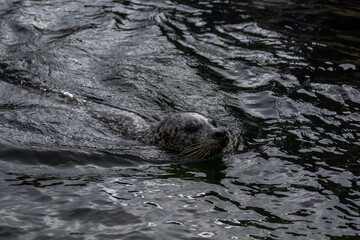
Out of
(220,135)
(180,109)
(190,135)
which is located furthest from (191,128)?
(180,109)

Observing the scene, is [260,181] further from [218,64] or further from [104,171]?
[218,64]

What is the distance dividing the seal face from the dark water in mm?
207

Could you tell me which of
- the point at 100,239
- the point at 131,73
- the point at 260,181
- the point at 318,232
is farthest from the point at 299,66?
the point at 100,239

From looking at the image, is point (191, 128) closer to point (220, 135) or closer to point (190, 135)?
point (190, 135)

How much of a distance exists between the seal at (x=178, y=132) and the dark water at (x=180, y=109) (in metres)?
0.18

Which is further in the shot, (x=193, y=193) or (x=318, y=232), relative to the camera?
(x=193, y=193)

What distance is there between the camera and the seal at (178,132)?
23.6ft

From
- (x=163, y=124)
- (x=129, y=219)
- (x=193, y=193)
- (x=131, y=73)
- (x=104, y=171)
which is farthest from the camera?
(x=131, y=73)

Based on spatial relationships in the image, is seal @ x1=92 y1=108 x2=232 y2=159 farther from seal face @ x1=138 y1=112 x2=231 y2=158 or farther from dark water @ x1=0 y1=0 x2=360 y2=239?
dark water @ x1=0 y1=0 x2=360 y2=239

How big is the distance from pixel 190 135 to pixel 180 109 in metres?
1.47

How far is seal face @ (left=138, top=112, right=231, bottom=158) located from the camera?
718 cm

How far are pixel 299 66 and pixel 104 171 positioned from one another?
5.21 m

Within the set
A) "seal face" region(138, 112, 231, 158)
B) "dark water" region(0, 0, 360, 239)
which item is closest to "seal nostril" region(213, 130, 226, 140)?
"seal face" region(138, 112, 231, 158)

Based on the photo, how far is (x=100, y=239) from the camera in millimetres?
4949
